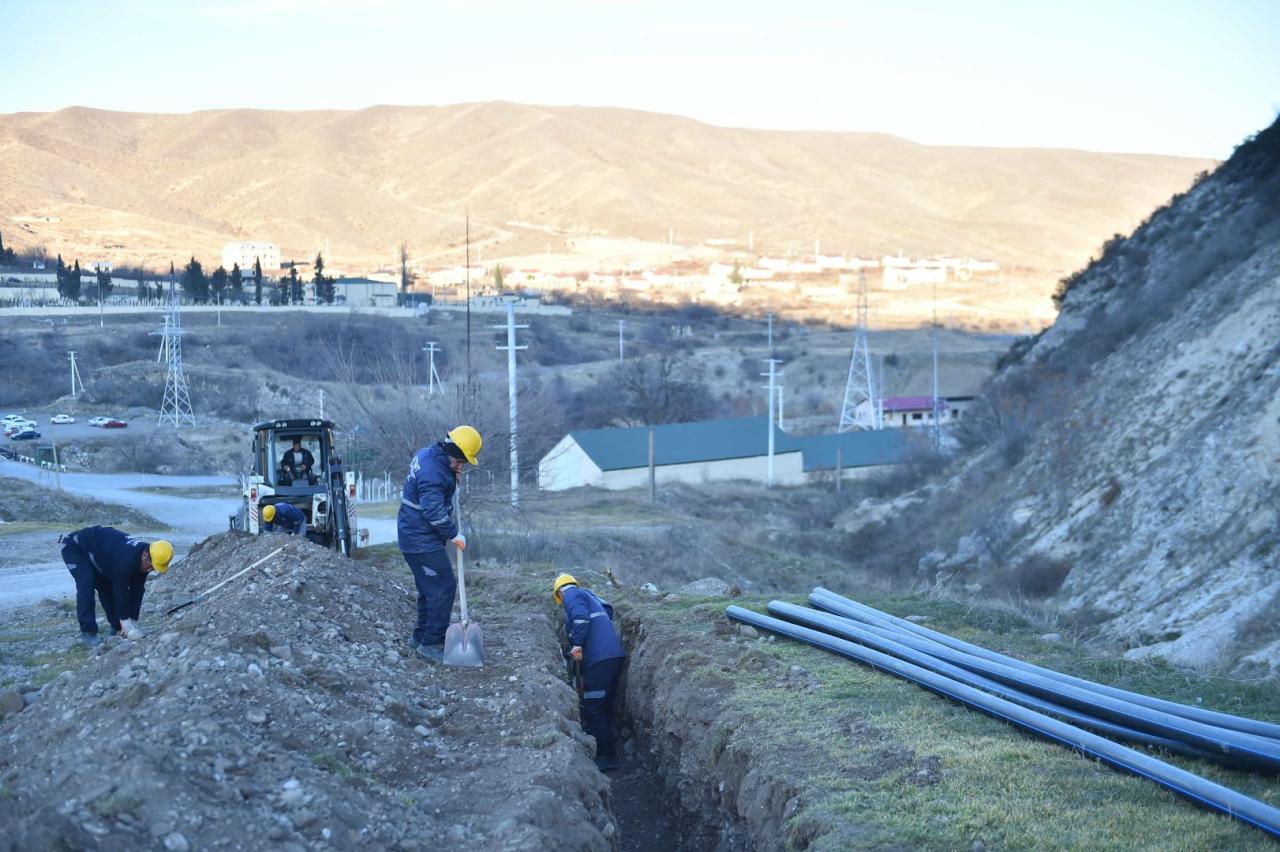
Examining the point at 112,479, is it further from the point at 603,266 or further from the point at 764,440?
the point at 603,266

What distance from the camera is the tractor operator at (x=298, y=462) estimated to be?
1998cm

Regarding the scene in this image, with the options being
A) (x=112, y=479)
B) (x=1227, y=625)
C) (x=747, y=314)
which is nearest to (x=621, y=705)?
(x=1227, y=625)

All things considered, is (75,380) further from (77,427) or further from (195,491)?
(195,491)

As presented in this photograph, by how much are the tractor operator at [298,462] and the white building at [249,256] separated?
432 ft

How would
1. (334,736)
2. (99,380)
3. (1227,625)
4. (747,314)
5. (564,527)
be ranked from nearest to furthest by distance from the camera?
1. (334,736)
2. (1227,625)
3. (564,527)
4. (99,380)
5. (747,314)

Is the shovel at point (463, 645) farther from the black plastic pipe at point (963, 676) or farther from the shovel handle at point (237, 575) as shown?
the shovel handle at point (237, 575)

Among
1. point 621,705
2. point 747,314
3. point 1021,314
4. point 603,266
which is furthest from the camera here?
point 603,266

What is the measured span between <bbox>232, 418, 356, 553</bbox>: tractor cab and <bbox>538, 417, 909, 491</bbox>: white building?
30200mm

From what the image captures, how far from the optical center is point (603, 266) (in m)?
172

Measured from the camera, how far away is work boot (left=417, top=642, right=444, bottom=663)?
11539mm

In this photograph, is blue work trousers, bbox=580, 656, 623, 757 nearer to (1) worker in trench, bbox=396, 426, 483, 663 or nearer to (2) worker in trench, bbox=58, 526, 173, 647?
(1) worker in trench, bbox=396, 426, 483, 663

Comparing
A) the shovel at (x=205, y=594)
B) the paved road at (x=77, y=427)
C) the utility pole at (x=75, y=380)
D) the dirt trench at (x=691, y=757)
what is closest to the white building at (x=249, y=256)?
the utility pole at (x=75, y=380)

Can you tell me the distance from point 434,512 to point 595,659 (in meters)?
2.85

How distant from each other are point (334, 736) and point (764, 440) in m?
53.4
